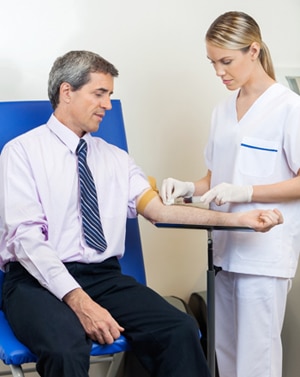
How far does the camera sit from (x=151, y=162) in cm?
290

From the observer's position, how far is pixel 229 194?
6.83 feet

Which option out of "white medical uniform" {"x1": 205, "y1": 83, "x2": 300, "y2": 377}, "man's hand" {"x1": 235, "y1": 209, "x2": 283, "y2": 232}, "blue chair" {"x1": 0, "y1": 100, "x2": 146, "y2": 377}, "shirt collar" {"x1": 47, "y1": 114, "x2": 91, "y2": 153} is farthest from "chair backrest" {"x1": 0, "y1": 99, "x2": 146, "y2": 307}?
"man's hand" {"x1": 235, "y1": 209, "x2": 283, "y2": 232}

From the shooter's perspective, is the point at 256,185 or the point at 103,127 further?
the point at 103,127

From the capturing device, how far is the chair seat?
1771mm

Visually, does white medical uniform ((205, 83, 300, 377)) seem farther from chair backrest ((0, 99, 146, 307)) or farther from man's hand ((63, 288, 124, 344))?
man's hand ((63, 288, 124, 344))

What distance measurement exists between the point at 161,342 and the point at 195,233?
122 cm

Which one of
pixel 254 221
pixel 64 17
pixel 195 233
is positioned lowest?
pixel 195 233

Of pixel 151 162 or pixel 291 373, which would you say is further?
pixel 151 162

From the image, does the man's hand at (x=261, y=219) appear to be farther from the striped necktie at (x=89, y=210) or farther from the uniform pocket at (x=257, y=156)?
the striped necktie at (x=89, y=210)

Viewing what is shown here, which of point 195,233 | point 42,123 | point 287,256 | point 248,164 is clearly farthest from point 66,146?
point 195,233

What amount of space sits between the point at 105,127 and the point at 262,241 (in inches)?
25.8

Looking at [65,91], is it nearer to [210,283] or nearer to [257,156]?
[257,156]

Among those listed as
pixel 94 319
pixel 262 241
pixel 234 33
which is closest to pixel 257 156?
pixel 262 241

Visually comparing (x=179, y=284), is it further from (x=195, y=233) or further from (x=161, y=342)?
(x=161, y=342)
